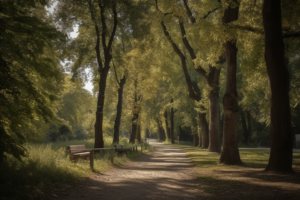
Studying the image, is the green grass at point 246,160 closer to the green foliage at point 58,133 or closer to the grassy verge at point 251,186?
the grassy verge at point 251,186

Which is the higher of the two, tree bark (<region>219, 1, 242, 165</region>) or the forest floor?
tree bark (<region>219, 1, 242, 165</region>)

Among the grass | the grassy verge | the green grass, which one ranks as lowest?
the green grass

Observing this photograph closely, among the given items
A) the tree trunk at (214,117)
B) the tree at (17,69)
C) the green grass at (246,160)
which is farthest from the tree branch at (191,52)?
the tree at (17,69)

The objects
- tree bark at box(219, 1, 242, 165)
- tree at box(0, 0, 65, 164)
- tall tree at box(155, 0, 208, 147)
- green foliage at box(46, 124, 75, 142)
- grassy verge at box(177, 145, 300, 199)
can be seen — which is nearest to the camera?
tree at box(0, 0, 65, 164)

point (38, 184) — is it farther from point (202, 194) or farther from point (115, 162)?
point (115, 162)

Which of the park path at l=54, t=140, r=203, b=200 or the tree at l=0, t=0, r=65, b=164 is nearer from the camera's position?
the tree at l=0, t=0, r=65, b=164

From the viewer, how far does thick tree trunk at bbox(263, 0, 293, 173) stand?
873cm

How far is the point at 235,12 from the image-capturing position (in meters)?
12.9

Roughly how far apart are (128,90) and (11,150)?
25.8 m

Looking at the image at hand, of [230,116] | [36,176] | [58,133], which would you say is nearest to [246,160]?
[230,116]

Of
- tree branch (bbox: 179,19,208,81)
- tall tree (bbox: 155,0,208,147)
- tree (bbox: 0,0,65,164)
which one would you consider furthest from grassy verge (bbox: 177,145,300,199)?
tall tree (bbox: 155,0,208,147)

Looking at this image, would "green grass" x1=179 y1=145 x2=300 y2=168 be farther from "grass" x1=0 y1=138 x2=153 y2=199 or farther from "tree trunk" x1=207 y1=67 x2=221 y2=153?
"grass" x1=0 y1=138 x2=153 y2=199

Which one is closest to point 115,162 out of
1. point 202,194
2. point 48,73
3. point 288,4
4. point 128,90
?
point 202,194

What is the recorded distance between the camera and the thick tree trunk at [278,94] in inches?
344
